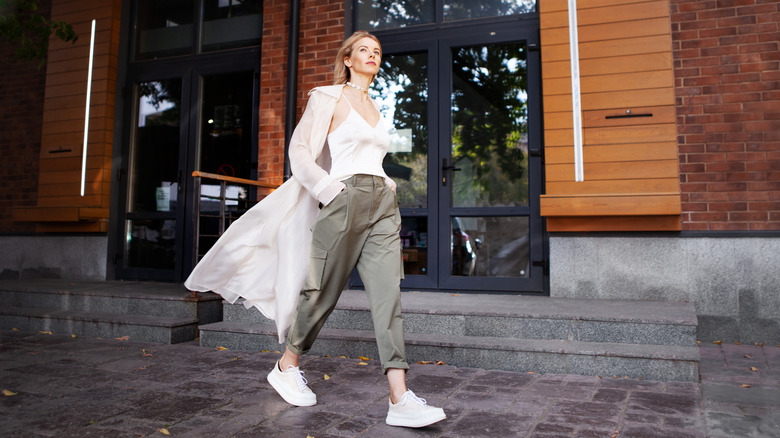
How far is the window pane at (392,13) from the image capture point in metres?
5.73

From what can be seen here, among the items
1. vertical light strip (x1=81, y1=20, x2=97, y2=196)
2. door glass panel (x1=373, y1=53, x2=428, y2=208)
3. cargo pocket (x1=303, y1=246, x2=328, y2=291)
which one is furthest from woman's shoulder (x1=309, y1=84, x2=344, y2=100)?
vertical light strip (x1=81, y1=20, x2=97, y2=196)

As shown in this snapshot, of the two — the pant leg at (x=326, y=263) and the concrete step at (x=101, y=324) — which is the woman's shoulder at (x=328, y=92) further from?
the concrete step at (x=101, y=324)

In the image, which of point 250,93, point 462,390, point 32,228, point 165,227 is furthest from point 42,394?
point 32,228

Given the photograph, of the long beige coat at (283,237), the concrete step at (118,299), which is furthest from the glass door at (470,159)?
the long beige coat at (283,237)

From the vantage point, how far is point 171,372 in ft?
11.5

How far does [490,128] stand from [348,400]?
3.27 m

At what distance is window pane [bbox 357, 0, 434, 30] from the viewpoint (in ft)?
18.8

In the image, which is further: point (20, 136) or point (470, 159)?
point (20, 136)

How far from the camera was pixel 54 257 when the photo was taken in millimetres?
6746

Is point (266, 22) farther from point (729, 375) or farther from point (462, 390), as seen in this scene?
point (729, 375)

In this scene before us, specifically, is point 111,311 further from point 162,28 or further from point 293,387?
point 162,28

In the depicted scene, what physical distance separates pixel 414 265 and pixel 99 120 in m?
4.11

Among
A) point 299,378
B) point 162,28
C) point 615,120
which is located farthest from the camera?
point 162,28

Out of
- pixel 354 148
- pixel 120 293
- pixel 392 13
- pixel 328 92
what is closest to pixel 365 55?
pixel 328 92
